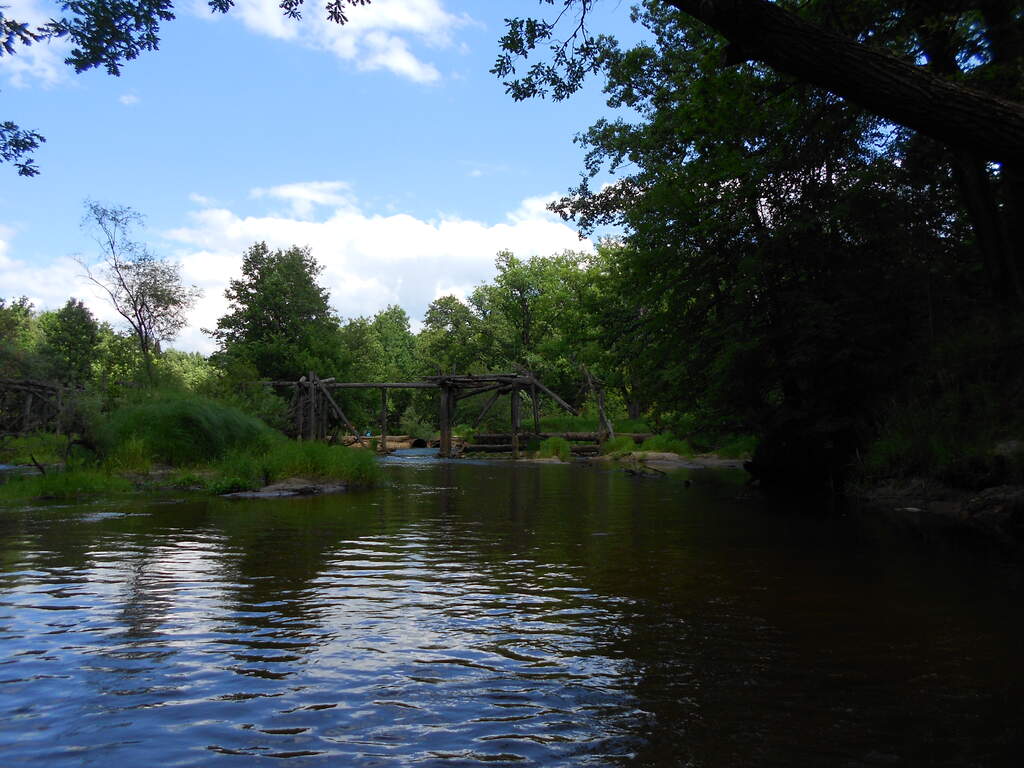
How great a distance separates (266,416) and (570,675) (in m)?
25.9

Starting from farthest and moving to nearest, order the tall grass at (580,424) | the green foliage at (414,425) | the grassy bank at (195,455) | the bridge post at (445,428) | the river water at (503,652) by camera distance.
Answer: the green foliage at (414,425) < the tall grass at (580,424) < the bridge post at (445,428) < the grassy bank at (195,455) < the river water at (503,652)

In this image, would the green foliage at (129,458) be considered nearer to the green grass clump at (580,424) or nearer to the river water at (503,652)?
the river water at (503,652)

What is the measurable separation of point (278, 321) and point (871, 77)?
45.7 m

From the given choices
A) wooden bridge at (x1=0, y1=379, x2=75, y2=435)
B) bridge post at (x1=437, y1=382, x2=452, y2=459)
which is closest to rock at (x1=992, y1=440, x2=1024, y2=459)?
wooden bridge at (x1=0, y1=379, x2=75, y2=435)

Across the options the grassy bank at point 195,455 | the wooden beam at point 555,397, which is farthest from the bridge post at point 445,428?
the grassy bank at point 195,455

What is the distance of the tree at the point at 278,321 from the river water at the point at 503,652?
3721 centimetres

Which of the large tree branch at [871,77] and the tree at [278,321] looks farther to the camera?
the tree at [278,321]

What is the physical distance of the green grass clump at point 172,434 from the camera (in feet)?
56.1

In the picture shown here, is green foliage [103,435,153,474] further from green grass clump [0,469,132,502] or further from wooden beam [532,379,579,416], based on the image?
wooden beam [532,379,579,416]

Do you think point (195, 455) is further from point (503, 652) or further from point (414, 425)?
point (414, 425)

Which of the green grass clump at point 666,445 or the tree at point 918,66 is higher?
the tree at point 918,66

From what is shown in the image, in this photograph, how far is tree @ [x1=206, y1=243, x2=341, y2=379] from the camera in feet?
149

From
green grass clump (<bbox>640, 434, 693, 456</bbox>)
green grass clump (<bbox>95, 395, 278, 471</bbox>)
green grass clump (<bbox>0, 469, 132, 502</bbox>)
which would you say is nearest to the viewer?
green grass clump (<bbox>0, 469, 132, 502</bbox>)

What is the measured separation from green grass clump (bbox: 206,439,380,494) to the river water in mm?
6612
